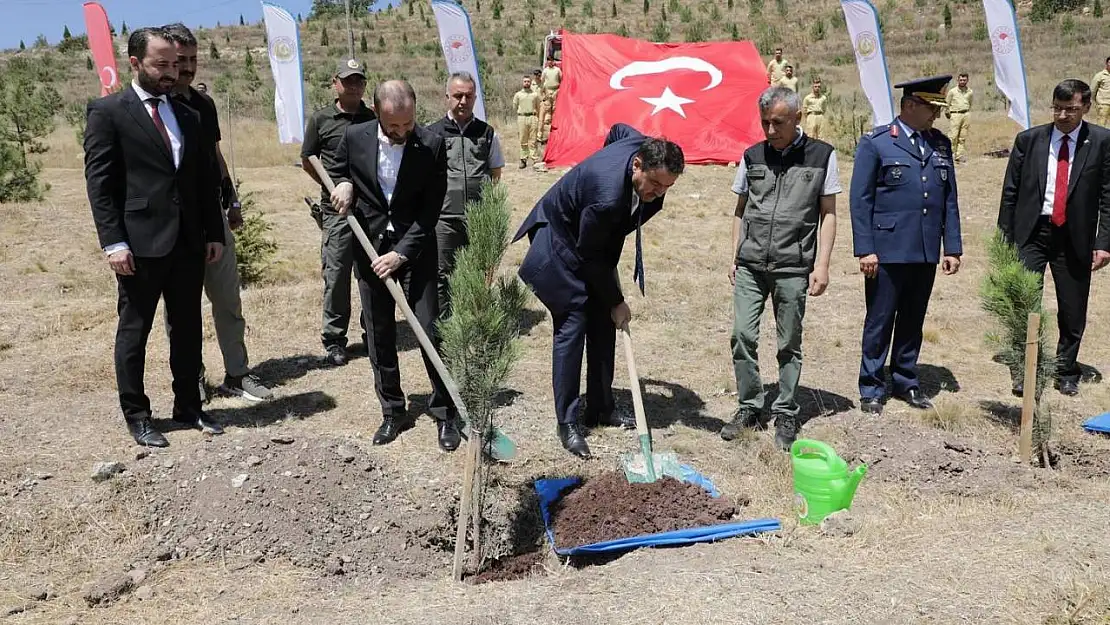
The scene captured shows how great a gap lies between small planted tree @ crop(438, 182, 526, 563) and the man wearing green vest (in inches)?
70.1

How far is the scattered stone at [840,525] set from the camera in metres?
3.44

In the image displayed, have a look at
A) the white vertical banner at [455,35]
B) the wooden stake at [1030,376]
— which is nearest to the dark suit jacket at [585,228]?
the wooden stake at [1030,376]

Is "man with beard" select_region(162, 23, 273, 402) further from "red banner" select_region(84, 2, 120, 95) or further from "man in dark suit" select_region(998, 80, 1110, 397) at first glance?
"red banner" select_region(84, 2, 120, 95)

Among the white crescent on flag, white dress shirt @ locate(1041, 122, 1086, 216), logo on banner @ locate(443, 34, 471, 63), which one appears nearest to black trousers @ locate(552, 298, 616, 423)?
white dress shirt @ locate(1041, 122, 1086, 216)

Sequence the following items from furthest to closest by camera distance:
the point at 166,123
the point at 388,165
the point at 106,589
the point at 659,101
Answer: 1. the point at 659,101
2. the point at 388,165
3. the point at 166,123
4. the point at 106,589

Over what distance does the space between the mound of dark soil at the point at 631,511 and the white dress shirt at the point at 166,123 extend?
235 cm

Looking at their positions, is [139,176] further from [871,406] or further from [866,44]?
[866,44]

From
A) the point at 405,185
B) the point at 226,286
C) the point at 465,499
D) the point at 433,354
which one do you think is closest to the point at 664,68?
the point at 226,286

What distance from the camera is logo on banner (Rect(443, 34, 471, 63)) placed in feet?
38.1

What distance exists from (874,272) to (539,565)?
2.63m

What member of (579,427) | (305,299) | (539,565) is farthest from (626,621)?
(305,299)

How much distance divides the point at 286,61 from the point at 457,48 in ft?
8.21

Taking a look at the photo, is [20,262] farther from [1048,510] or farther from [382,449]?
[1048,510]

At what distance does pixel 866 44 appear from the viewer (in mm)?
12914
